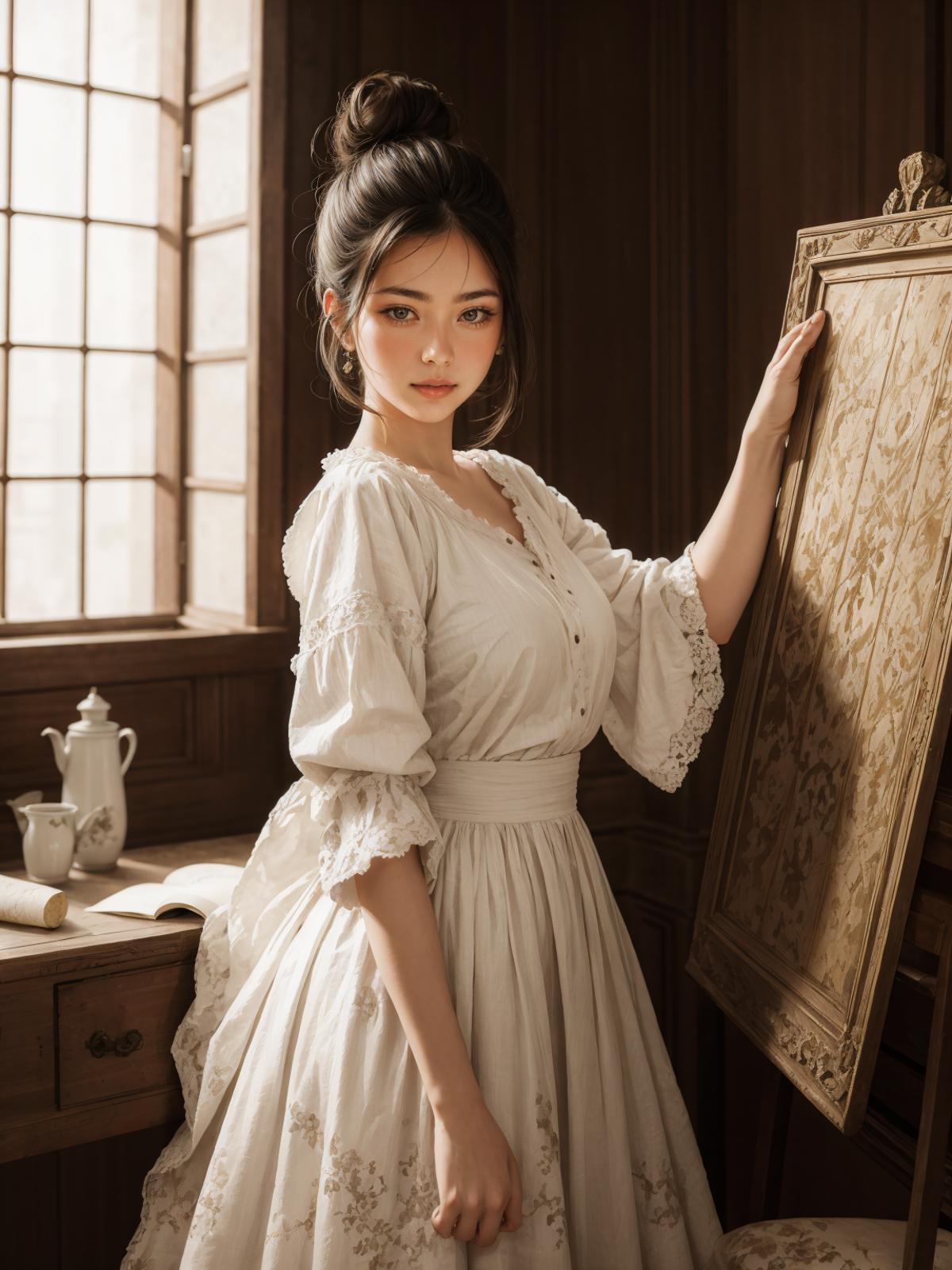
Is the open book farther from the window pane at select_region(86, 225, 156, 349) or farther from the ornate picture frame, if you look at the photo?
the window pane at select_region(86, 225, 156, 349)

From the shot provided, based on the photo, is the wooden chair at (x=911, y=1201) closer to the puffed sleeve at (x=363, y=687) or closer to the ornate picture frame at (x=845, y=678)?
the ornate picture frame at (x=845, y=678)

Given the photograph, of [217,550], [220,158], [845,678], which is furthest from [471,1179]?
[220,158]

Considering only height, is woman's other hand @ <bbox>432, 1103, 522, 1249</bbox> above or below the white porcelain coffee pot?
below

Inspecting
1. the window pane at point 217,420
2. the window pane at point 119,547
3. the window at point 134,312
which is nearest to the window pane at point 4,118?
the window at point 134,312

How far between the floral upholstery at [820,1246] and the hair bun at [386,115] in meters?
Answer: 1.60

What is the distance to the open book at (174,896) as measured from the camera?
2139 millimetres

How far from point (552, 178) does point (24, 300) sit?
3.84 feet

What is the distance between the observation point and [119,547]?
9.37ft

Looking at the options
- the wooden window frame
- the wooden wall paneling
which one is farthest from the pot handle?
the wooden wall paneling

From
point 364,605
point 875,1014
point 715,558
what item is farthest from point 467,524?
point 875,1014

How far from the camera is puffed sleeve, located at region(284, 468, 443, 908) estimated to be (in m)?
1.57

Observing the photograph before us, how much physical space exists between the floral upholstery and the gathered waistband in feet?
2.09

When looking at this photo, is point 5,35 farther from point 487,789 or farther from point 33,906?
point 487,789

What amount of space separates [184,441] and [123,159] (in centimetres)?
61
